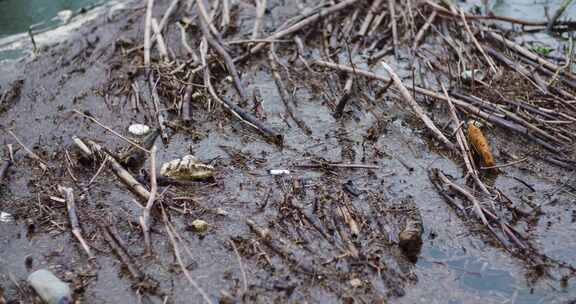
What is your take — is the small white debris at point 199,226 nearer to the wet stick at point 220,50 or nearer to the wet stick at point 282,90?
the wet stick at point 282,90

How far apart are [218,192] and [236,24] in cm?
265

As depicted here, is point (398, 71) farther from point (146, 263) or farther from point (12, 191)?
point (12, 191)

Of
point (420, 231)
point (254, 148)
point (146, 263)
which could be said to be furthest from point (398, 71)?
point (146, 263)

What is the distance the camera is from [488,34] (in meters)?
5.18

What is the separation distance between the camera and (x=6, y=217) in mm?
3381

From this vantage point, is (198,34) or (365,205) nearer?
(365,205)

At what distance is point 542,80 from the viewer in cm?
448

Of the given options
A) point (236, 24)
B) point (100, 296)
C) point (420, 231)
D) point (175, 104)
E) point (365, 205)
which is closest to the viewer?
point (100, 296)

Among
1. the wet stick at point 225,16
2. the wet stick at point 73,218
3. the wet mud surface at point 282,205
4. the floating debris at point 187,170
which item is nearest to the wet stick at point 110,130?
the wet mud surface at point 282,205

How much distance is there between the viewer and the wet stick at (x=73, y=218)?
10.1 ft

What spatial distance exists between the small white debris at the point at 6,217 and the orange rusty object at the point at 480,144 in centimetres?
312

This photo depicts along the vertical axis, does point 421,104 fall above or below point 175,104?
below

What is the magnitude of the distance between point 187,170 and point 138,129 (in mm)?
785

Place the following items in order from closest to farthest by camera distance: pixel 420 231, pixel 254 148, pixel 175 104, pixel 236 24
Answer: pixel 420 231
pixel 254 148
pixel 175 104
pixel 236 24
